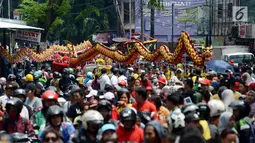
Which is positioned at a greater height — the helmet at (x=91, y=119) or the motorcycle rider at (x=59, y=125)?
the helmet at (x=91, y=119)

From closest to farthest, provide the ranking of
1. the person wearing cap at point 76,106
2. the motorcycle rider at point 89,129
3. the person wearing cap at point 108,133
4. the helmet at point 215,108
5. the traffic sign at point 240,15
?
1. the person wearing cap at point 108,133
2. the motorcycle rider at point 89,129
3. the helmet at point 215,108
4. the person wearing cap at point 76,106
5. the traffic sign at point 240,15

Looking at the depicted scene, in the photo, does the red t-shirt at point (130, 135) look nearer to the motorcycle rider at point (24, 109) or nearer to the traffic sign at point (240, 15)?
the motorcycle rider at point (24, 109)

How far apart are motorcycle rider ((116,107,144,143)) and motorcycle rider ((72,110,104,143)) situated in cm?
29

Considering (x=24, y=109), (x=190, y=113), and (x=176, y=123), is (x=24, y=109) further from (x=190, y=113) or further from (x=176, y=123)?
(x=190, y=113)

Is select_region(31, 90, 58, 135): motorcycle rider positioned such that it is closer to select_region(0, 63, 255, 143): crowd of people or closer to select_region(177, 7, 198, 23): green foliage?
select_region(0, 63, 255, 143): crowd of people

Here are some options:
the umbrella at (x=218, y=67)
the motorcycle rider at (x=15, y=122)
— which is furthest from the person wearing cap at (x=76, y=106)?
the umbrella at (x=218, y=67)

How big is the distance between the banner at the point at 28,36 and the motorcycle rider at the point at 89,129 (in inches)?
922

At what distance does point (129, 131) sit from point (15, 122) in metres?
1.94

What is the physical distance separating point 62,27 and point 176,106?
57745 millimetres

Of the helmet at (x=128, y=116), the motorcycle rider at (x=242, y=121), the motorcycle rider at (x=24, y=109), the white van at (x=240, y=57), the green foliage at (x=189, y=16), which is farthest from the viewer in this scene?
the green foliage at (x=189, y=16)

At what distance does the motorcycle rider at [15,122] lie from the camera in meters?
8.43

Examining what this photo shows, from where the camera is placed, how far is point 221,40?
5266 cm

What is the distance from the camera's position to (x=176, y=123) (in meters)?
7.75

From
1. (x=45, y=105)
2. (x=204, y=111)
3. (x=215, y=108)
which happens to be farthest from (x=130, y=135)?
(x=45, y=105)
